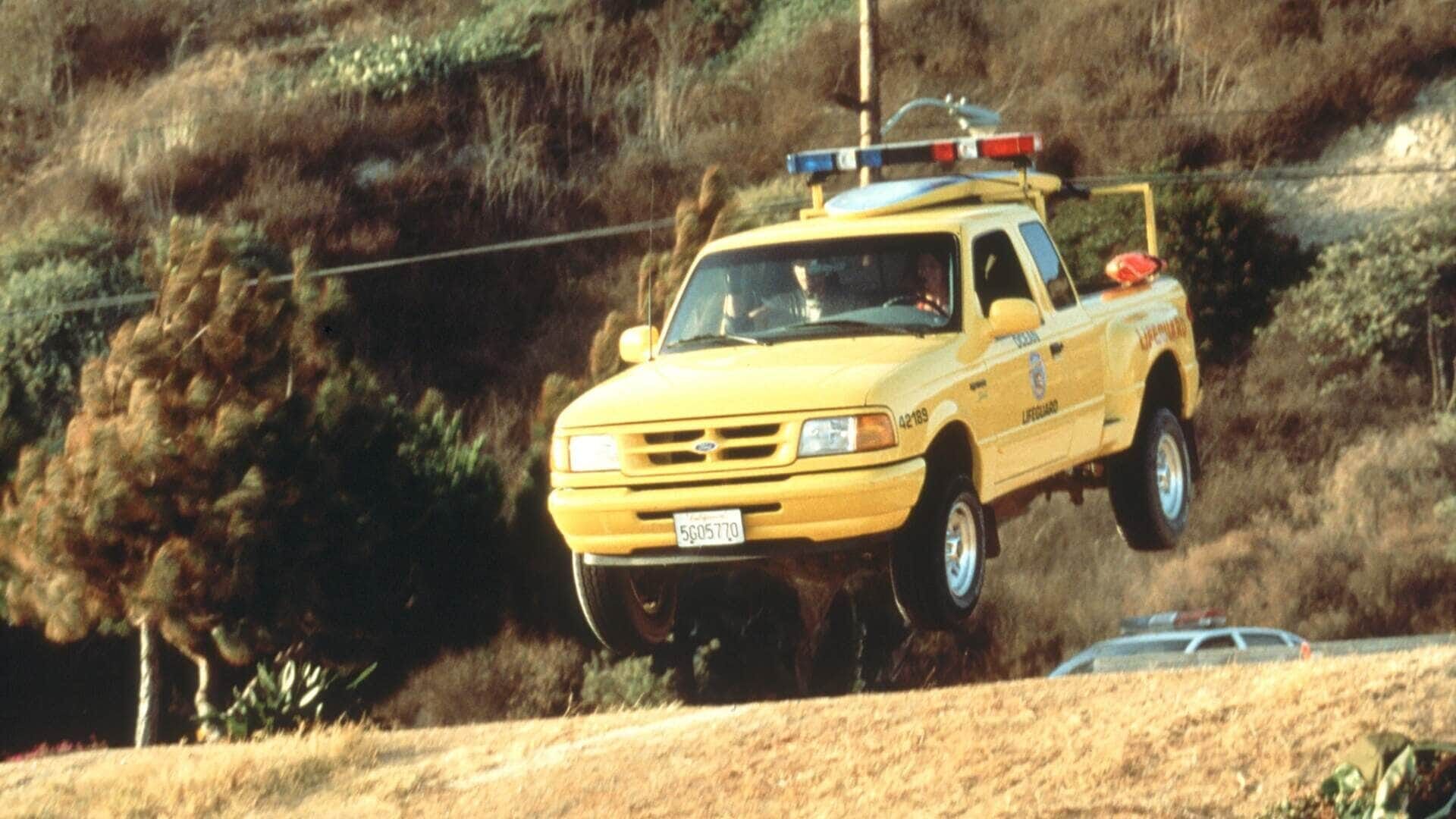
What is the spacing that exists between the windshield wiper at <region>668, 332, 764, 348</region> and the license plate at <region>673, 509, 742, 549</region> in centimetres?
136

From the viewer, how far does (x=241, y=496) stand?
103 ft

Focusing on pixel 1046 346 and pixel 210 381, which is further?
pixel 210 381

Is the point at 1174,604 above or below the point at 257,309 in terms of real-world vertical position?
below

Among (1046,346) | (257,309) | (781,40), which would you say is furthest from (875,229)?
(781,40)

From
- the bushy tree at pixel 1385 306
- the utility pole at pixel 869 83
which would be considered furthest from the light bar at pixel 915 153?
the bushy tree at pixel 1385 306

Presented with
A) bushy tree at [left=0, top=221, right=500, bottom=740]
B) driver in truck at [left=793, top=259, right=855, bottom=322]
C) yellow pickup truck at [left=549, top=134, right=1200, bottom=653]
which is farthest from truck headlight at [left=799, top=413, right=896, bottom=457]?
bushy tree at [left=0, top=221, right=500, bottom=740]

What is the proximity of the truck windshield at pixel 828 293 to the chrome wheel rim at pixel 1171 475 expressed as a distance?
2.49 metres

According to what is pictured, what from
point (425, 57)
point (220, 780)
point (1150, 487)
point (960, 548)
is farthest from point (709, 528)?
point (425, 57)

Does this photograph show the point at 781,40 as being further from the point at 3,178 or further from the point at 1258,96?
the point at 3,178

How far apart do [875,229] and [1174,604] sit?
26.1 metres

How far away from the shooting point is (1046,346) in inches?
540

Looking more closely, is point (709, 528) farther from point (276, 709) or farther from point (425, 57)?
point (425, 57)

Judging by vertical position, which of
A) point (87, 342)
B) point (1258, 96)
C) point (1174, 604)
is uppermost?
point (1258, 96)

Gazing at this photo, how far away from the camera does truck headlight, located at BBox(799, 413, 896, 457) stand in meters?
11.9
